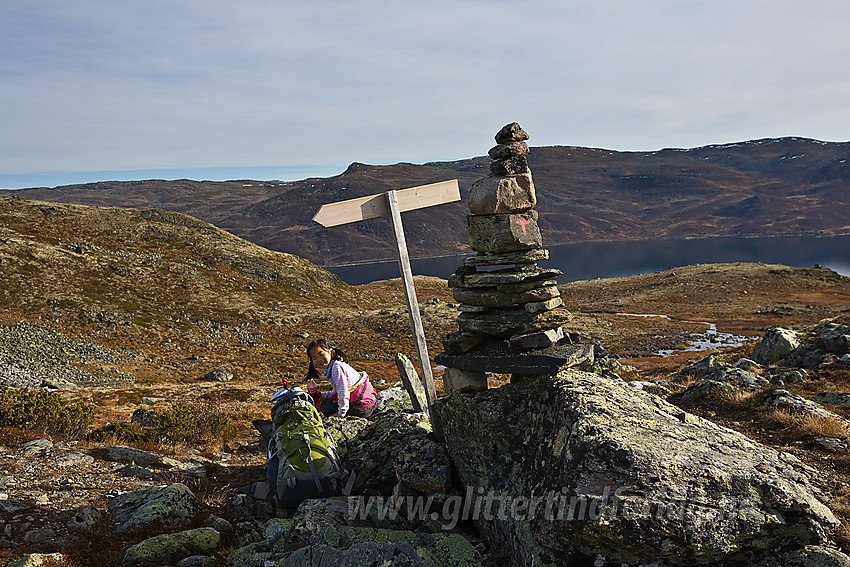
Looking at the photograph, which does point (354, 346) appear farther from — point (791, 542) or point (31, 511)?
point (791, 542)

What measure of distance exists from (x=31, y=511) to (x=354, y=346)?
40565mm

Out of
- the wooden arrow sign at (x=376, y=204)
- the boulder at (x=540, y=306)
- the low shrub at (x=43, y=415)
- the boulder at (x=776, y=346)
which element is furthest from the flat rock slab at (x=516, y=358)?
the boulder at (x=776, y=346)

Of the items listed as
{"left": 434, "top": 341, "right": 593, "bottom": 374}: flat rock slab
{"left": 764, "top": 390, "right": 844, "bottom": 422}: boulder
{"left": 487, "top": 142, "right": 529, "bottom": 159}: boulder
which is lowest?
{"left": 764, "top": 390, "right": 844, "bottom": 422}: boulder

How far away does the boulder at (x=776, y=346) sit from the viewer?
23.7 metres

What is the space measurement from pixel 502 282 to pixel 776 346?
22270 millimetres

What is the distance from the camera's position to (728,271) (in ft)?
332

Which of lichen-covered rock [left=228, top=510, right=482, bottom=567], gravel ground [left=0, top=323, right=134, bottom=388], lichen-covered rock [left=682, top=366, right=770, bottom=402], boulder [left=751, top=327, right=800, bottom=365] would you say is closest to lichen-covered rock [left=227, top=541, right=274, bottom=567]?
lichen-covered rock [left=228, top=510, right=482, bottom=567]

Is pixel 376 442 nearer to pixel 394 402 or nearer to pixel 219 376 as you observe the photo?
pixel 394 402

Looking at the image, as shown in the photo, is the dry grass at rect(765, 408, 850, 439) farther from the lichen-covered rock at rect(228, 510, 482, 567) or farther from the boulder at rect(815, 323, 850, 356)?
the boulder at rect(815, 323, 850, 356)

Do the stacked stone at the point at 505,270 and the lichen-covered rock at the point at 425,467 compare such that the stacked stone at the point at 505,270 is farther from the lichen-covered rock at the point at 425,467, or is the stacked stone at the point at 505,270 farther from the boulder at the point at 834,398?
the boulder at the point at 834,398

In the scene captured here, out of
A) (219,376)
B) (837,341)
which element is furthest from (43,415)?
(837,341)

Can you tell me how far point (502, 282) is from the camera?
861 cm

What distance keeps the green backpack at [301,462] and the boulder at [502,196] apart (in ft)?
15.0

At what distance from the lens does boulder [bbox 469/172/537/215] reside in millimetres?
8836
